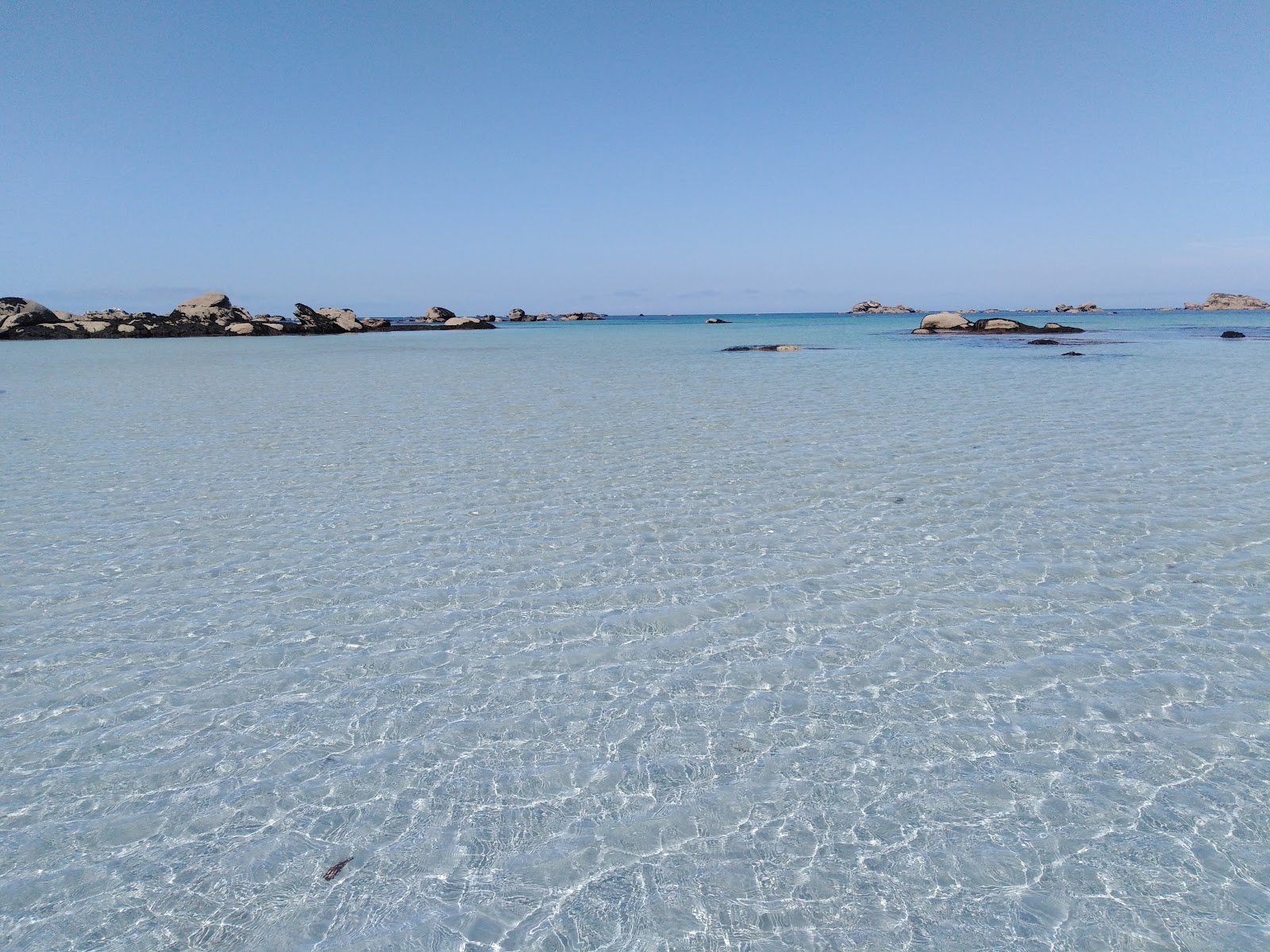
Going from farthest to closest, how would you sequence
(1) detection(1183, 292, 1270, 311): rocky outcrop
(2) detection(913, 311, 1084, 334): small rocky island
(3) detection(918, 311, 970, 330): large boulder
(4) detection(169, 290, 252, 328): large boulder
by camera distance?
(1) detection(1183, 292, 1270, 311): rocky outcrop < (4) detection(169, 290, 252, 328): large boulder < (3) detection(918, 311, 970, 330): large boulder < (2) detection(913, 311, 1084, 334): small rocky island

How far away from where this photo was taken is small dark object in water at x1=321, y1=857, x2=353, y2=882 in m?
3.78

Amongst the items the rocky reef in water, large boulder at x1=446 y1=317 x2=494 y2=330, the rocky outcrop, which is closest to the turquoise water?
the rocky reef in water

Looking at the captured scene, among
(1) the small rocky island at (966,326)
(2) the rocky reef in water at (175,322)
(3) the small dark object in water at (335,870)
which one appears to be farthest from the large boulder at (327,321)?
(3) the small dark object in water at (335,870)

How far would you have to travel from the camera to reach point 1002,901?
141 inches

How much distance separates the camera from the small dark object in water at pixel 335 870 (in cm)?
378

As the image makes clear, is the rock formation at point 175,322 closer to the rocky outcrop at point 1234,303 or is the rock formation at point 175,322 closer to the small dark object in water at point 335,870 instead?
the small dark object in water at point 335,870

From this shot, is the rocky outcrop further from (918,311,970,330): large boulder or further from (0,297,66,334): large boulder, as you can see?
(0,297,66,334): large boulder

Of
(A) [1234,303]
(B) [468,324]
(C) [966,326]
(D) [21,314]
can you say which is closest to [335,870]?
(C) [966,326]

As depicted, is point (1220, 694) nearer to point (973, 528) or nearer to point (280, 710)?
point (973, 528)

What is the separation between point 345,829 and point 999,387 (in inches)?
960

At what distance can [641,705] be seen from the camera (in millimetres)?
5324

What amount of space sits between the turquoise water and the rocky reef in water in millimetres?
70198

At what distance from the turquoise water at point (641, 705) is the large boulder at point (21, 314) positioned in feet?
232

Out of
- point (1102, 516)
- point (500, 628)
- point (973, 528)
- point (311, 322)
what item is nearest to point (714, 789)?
point (500, 628)
